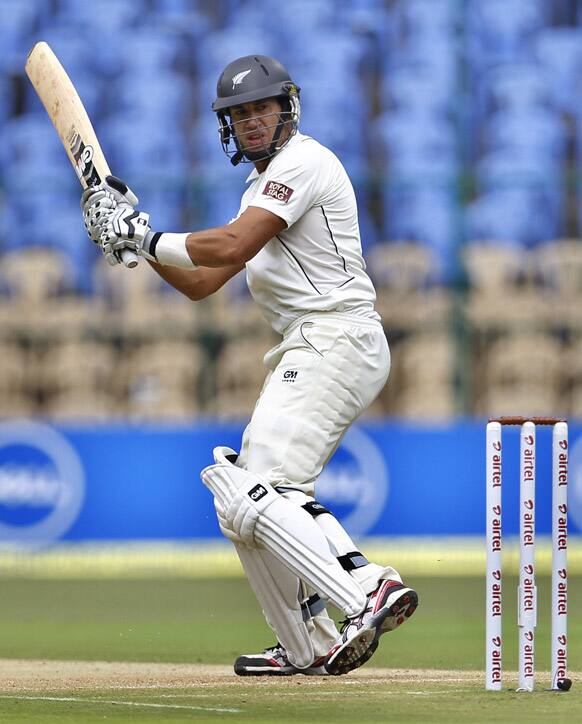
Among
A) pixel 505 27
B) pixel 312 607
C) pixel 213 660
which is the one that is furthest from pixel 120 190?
pixel 505 27

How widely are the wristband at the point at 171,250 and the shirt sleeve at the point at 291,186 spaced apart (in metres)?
0.27

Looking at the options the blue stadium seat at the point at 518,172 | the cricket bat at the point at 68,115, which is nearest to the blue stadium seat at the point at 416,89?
the blue stadium seat at the point at 518,172

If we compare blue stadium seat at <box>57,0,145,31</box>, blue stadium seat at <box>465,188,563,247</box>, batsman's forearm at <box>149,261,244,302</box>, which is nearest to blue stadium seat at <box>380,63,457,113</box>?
blue stadium seat at <box>465,188,563,247</box>

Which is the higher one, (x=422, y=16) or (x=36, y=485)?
(x=422, y=16)

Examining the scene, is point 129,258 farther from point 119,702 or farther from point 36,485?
point 36,485

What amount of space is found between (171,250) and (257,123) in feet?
1.90

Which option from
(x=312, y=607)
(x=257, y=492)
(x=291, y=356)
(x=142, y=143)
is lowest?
(x=312, y=607)

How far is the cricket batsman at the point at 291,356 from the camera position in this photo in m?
4.36

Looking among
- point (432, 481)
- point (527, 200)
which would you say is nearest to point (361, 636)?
point (432, 481)

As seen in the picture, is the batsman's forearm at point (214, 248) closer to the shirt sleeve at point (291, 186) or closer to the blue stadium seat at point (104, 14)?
the shirt sleeve at point (291, 186)

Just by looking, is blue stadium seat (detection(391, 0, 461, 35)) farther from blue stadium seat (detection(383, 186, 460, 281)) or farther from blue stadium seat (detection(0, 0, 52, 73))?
blue stadium seat (detection(0, 0, 52, 73))

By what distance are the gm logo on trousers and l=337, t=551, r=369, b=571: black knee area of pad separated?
5268 mm

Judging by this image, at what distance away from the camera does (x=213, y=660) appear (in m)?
5.55

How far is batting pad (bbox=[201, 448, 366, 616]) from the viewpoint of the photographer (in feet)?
14.2
